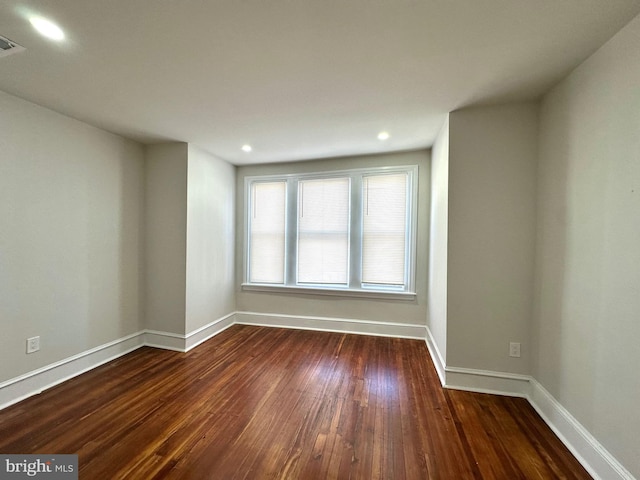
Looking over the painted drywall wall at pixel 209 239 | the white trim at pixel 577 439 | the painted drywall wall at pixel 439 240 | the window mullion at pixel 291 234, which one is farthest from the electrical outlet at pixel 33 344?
the white trim at pixel 577 439

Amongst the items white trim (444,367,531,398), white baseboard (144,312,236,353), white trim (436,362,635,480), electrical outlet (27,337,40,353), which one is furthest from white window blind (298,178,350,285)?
electrical outlet (27,337,40,353)

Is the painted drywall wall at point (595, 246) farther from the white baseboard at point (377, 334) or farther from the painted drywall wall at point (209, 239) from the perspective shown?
the painted drywall wall at point (209, 239)

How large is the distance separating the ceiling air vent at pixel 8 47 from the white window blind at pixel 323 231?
2.79 m

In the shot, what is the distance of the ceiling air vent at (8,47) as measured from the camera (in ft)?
4.76

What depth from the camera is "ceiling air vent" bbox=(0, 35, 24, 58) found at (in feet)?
4.76

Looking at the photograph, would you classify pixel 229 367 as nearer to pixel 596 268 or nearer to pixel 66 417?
pixel 66 417

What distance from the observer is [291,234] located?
12.9ft

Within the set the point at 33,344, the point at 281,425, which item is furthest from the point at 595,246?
the point at 33,344

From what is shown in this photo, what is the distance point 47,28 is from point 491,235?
3.20 metres

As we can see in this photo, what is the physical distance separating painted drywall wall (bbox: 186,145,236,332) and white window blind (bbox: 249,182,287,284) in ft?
1.06

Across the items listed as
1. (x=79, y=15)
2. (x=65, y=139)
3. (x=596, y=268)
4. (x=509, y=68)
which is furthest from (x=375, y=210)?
(x=65, y=139)

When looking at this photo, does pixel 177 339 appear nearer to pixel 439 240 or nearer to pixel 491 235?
pixel 439 240

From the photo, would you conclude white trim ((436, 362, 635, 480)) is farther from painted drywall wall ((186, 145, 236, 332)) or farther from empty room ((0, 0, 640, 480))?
painted drywall wall ((186, 145, 236, 332))

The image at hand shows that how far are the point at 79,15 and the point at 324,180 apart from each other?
2809mm
